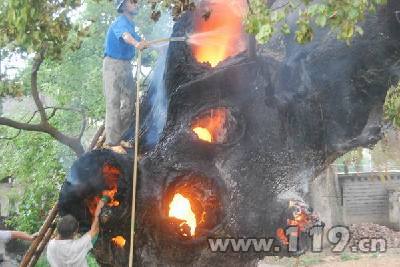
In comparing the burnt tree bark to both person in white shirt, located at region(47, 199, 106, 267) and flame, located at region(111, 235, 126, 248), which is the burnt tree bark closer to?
flame, located at region(111, 235, 126, 248)

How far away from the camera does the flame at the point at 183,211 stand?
15.9ft

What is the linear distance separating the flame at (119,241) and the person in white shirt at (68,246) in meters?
0.26

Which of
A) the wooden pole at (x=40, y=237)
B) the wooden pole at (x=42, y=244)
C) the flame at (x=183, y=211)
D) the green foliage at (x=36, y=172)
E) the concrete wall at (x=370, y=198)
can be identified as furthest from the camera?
the concrete wall at (x=370, y=198)

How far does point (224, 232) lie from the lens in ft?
16.3

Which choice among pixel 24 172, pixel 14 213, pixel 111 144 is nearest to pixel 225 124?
pixel 111 144

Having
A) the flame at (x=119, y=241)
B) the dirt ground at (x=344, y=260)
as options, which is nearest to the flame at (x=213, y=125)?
the flame at (x=119, y=241)

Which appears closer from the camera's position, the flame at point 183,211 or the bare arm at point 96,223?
the bare arm at point 96,223

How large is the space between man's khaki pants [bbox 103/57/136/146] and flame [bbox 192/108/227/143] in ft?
3.40

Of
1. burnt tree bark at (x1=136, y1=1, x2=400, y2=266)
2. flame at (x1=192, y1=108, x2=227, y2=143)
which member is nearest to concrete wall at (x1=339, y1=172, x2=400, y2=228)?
burnt tree bark at (x1=136, y1=1, x2=400, y2=266)

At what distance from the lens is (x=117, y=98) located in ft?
19.0

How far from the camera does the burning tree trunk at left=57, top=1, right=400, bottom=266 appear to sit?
4805 millimetres

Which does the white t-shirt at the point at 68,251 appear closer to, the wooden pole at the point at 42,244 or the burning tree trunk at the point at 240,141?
the burning tree trunk at the point at 240,141

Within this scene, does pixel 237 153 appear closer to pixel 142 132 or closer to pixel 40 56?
pixel 142 132

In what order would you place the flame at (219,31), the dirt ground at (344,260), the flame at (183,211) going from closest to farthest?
1. the flame at (183,211)
2. the flame at (219,31)
3. the dirt ground at (344,260)
